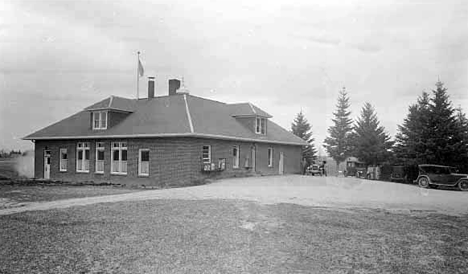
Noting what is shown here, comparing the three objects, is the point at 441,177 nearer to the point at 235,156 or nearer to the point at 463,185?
the point at 463,185

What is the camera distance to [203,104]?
26062 mm

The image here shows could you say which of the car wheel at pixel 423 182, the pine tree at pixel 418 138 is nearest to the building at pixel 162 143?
the pine tree at pixel 418 138

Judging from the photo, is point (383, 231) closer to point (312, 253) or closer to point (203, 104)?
point (312, 253)

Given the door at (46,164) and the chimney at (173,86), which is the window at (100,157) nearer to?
the door at (46,164)

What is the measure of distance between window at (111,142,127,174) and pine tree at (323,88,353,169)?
2673cm

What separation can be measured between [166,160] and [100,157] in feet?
18.4

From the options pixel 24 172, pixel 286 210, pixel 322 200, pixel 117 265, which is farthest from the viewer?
pixel 24 172

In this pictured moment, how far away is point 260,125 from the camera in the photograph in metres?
27.2

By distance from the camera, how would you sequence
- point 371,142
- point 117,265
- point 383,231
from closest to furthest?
point 117,265, point 383,231, point 371,142

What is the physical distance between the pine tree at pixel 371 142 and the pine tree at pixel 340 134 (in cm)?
448

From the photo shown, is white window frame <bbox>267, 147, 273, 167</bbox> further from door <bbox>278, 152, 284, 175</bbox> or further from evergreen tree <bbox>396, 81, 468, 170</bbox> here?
evergreen tree <bbox>396, 81, 468, 170</bbox>

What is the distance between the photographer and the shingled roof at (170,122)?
2164 cm

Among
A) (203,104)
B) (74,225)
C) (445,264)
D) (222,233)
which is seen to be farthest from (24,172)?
(445,264)

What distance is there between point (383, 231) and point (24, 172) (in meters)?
29.3
